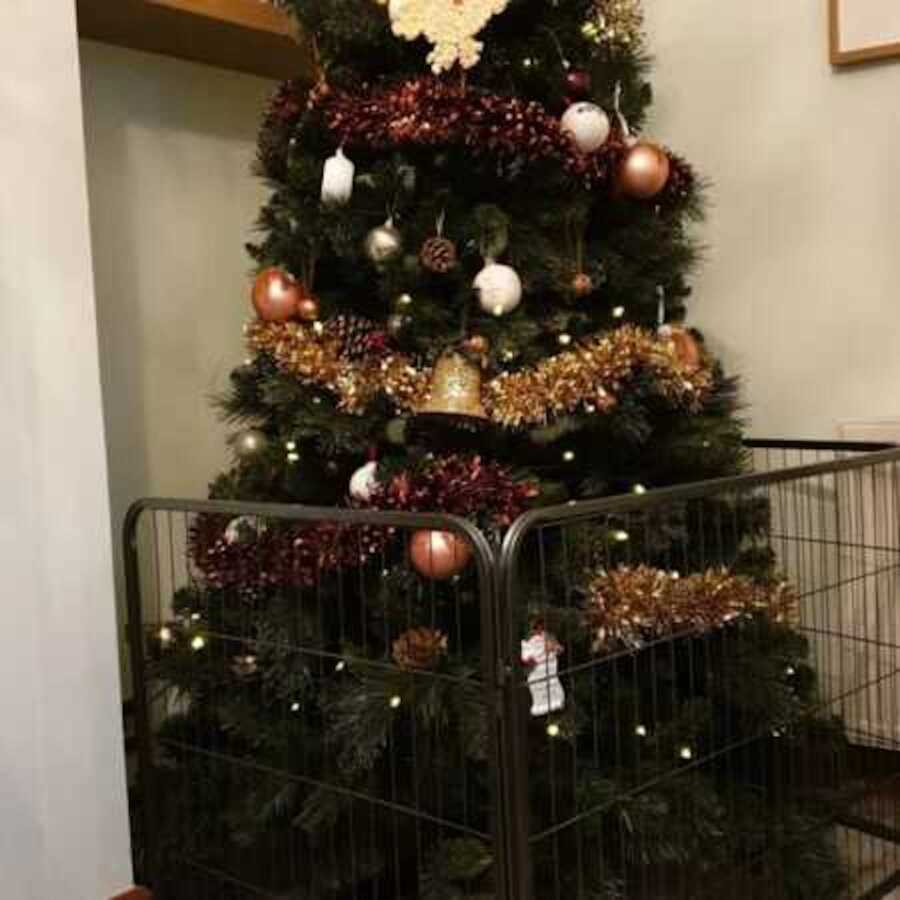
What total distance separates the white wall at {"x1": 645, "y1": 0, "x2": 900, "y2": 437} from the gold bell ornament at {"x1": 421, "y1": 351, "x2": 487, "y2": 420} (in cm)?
88

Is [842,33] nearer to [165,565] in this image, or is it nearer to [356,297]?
[356,297]

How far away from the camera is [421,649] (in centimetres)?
169

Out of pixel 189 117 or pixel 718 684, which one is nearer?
pixel 718 684

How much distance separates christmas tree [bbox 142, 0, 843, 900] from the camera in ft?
5.54

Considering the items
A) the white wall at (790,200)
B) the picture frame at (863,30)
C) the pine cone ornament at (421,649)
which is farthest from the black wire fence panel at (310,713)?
the picture frame at (863,30)

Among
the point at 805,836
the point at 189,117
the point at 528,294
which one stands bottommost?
the point at 805,836

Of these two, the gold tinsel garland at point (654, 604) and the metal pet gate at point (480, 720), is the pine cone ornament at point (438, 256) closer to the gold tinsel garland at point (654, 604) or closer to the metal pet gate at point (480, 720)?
the metal pet gate at point (480, 720)

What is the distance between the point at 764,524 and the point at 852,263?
1.95 ft

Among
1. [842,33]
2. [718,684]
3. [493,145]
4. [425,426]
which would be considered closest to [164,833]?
[425,426]

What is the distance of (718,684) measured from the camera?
1856 mm

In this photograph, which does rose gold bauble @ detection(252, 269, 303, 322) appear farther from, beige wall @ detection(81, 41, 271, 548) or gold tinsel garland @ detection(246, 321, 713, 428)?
beige wall @ detection(81, 41, 271, 548)

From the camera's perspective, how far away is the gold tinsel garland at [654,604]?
1657mm

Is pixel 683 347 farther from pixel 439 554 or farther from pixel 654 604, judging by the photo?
pixel 439 554

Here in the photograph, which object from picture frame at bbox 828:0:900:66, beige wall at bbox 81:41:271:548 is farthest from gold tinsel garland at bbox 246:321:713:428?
picture frame at bbox 828:0:900:66
